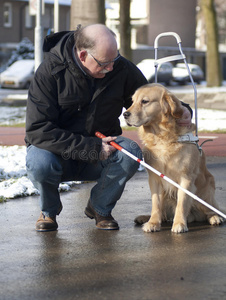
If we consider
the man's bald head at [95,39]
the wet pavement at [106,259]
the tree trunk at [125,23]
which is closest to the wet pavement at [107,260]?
the wet pavement at [106,259]

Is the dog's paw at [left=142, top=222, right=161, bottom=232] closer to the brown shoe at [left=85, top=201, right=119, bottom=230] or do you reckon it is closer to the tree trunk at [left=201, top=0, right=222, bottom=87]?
the brown shoe at [left=85, top=201, right=119, bottom=230]

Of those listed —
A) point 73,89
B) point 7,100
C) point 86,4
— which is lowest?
point 7,100

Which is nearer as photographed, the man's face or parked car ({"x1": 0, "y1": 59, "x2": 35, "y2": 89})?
the man's face

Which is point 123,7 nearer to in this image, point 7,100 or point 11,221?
point 7,100

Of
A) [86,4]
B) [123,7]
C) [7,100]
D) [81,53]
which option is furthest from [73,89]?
[123,7]

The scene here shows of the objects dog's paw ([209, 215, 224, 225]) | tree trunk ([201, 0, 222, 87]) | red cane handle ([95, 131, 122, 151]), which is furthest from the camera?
tree trunk ([201, 0, 222, 87])

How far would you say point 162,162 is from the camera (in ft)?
17.6

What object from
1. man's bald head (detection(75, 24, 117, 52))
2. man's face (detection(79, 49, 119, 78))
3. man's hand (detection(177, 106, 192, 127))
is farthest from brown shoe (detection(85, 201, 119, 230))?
man's bald head (detection(75, 24, 117, 52))

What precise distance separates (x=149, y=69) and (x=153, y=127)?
27734 millimetres

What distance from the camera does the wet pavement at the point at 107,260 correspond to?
3797 millimetres

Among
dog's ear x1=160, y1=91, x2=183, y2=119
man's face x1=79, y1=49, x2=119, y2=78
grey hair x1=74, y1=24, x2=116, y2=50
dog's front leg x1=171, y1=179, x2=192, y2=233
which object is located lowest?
dog's front leg x1=171, y1=179, x2=192, y2=233

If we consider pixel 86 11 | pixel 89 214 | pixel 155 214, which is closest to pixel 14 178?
pixel 89 214

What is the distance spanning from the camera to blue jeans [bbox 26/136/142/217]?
5.16 m

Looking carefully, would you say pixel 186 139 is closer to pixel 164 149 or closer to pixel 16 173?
pixel 164 149
